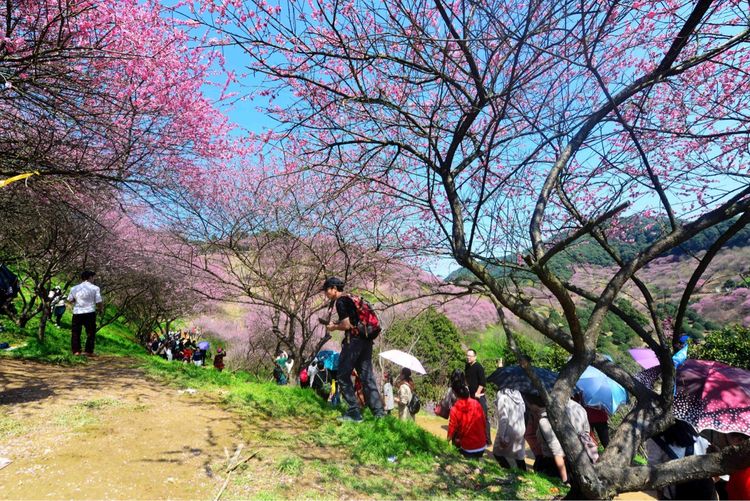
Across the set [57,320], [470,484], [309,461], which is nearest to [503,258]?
[470,484]

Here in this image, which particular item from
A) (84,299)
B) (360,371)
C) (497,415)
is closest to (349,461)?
(360,371)

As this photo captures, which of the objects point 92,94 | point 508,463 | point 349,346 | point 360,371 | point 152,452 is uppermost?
point 92,94

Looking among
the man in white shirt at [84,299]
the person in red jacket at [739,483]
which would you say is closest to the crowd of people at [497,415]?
the person in red jacket at [739,483]

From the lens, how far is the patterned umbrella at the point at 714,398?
8.12 ft

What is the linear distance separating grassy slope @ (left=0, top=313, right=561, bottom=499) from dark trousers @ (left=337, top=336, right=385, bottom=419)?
0.60 feet

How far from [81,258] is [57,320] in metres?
3.31

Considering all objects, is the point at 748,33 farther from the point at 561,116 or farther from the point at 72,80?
the point at 72,80

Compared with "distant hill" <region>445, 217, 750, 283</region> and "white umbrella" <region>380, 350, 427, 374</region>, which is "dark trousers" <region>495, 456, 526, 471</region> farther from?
"distant hill" <region>445, 217, 750, 283</region>

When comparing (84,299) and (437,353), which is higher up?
(84,299)

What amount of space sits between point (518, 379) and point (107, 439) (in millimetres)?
4375

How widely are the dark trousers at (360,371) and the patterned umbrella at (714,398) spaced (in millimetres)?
2787

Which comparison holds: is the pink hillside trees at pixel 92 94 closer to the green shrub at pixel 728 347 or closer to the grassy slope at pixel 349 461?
the grassy slope at pixel 349 461

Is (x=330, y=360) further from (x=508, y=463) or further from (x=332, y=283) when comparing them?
(x=508, y=463)

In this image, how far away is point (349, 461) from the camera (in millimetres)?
3467
